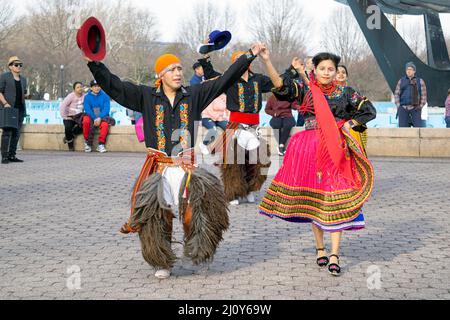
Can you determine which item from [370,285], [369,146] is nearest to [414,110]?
[369,146]

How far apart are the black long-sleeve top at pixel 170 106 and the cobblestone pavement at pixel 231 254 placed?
0.98 m

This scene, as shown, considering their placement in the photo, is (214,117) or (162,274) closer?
(162,274)

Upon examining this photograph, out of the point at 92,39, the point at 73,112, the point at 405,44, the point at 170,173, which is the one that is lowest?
the point at 73,112

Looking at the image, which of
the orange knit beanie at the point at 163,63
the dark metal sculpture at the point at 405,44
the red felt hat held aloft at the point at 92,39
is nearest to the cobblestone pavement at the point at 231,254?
the orange knit beanie at the point at 163,63

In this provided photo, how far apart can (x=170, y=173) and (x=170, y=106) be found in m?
0.54

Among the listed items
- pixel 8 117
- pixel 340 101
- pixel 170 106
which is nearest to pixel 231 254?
pixel 170 106

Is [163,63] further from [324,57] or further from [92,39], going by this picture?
[324,57]

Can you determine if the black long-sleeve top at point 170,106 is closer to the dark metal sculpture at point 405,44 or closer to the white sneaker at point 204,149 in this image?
the white sneaker at point 204,149

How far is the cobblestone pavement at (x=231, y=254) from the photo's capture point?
5.65m

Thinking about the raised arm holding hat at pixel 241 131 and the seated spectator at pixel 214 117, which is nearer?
the raised arm holding hat at pixel 241 131

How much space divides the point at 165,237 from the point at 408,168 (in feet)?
30.6

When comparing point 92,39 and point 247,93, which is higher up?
point 92,39

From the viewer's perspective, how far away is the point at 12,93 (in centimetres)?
1475

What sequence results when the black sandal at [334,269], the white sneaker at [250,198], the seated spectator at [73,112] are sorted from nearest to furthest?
the black sandal at [334,269] < the white sneaker at [250,198] < the seated spectator at [73,112]
